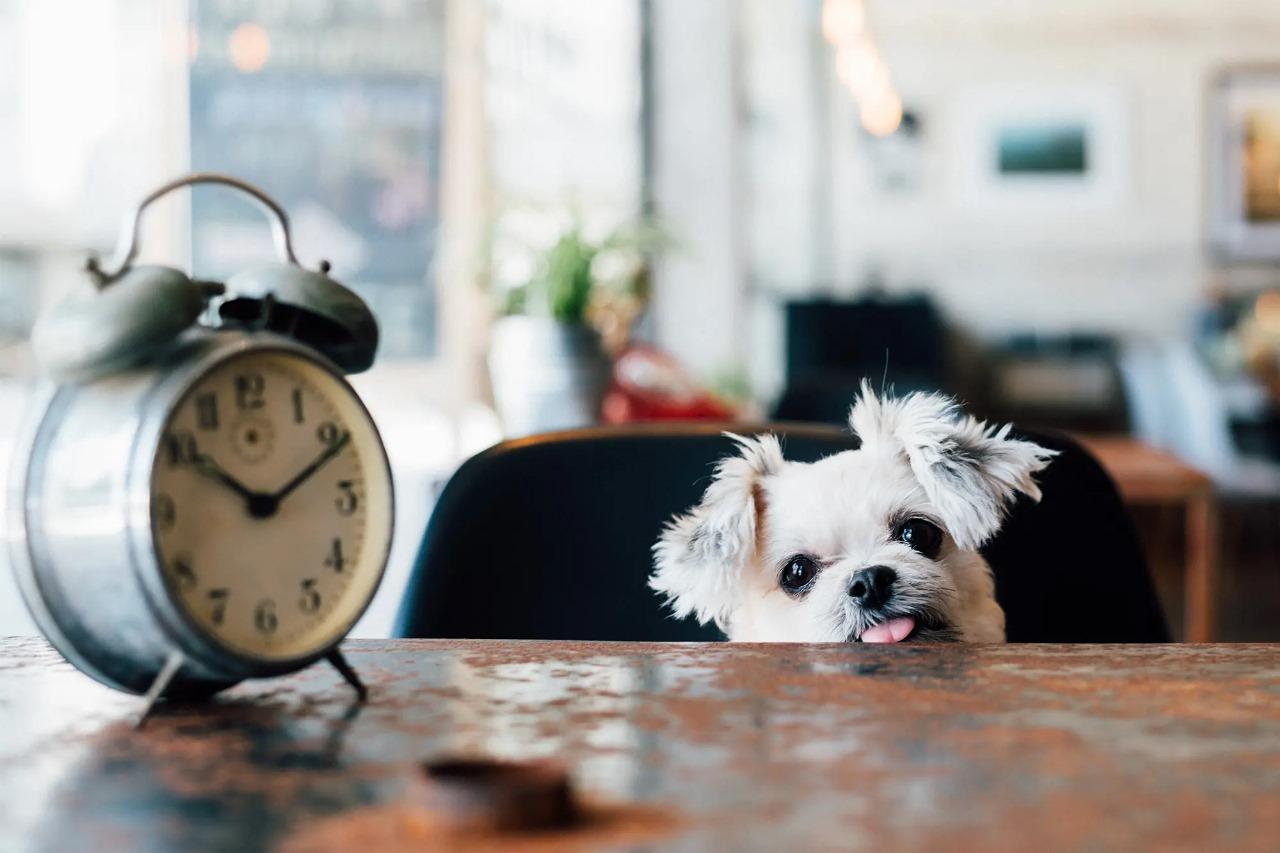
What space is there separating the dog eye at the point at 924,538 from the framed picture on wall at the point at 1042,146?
7.84 meters

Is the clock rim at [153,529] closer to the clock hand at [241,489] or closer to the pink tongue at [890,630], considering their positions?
the clock hand at [241,489]

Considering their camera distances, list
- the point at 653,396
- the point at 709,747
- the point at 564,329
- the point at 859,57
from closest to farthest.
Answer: the point at 709,747
the point at 564,329
the point at 653,396
the point at 859,57

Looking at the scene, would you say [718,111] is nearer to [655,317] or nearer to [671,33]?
[671,33]

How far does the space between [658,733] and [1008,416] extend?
26.6 feet

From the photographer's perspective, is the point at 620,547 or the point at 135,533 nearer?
the point at 135,533

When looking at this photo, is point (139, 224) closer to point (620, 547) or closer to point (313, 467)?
point (313, 467)

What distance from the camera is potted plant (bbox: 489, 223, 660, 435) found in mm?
2945

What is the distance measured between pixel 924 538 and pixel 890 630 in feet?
0.38

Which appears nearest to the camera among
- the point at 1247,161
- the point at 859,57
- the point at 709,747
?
the point at 709,747

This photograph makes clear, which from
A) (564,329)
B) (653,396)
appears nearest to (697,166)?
(653,396)

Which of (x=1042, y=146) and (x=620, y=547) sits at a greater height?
(x=1042, y=146)

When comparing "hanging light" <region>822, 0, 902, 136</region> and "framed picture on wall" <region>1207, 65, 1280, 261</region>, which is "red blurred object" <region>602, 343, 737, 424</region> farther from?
"framed picture on wall" <region>1207, 65, 1280, 261</region>

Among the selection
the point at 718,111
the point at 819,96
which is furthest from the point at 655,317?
the point at 819,96

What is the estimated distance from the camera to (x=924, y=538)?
113cm
